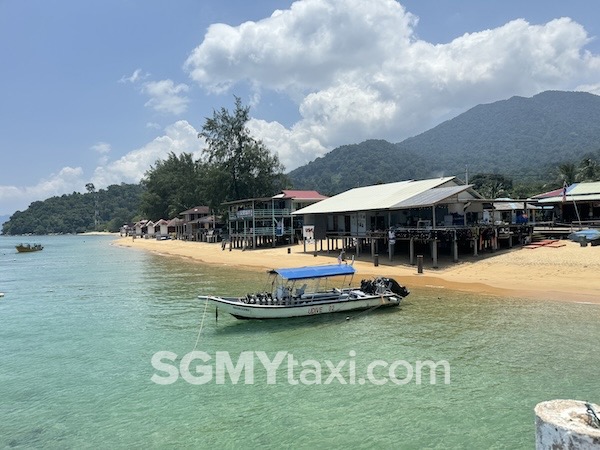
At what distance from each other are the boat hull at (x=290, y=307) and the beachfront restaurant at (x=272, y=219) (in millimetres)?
32774

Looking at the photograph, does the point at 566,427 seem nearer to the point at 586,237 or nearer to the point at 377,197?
the point at 586,237

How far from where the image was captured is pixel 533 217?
44.2m

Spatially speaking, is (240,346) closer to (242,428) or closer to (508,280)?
(242,428)

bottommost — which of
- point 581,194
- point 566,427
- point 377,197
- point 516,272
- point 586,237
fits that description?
point 516,272

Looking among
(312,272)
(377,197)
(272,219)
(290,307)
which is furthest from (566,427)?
(272,219)

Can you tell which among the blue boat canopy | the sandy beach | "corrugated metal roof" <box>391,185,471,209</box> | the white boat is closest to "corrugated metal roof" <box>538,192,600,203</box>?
the sandy beach

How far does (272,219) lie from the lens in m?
53.4

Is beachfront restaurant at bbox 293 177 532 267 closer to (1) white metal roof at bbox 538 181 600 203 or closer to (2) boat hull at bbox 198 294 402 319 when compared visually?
(1) white metal roof at bbox 538 181 600 203

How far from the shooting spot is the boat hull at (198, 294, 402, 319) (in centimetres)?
1828

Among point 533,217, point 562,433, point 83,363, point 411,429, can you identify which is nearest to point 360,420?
point 411,429

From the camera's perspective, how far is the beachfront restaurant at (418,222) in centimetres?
3141

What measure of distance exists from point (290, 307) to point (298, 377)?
611 cm

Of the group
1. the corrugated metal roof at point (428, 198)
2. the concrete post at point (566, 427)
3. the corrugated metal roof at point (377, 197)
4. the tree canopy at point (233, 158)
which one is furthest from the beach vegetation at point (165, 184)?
the concrete post at point (566, 427)

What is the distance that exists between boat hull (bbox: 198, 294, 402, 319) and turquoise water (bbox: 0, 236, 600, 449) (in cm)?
40
